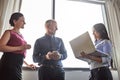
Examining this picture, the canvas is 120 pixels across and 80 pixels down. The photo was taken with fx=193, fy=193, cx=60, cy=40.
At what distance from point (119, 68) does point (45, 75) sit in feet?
3.68

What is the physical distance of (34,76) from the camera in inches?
87.6

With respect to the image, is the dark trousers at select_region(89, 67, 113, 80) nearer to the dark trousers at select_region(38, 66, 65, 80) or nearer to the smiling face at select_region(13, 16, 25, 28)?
the dark trousers at select_region(38, 66, 65, 80)

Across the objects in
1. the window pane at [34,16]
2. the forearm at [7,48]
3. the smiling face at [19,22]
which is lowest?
the forearm at [7,48]

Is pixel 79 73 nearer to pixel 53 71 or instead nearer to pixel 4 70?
pixel 53 71

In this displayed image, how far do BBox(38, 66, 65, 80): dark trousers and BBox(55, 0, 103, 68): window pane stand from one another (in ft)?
2.34

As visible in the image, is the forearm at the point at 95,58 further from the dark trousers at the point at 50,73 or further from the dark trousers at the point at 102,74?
the dark trousers at the point at 50,73

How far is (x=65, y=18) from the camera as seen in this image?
2781 mm

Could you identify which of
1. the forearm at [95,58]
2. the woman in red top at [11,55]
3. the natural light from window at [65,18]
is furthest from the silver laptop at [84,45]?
the natural light from window at [65,18]

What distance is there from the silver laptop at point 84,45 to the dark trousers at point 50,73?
24cm

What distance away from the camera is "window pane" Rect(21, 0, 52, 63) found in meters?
2.52

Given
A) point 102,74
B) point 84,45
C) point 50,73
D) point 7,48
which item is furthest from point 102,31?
point 7,48

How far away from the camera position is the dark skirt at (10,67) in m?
1.57

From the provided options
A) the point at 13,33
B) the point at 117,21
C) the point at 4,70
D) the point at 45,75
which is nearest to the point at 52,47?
the point at 45,75

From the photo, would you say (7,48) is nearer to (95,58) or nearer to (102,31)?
(95,58)
